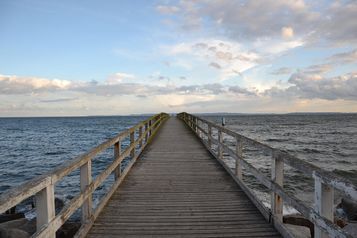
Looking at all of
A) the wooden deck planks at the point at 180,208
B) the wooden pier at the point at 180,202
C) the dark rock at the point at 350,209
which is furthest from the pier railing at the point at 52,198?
the dark rock at the point at 350,209

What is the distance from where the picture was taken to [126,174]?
724 centimetres

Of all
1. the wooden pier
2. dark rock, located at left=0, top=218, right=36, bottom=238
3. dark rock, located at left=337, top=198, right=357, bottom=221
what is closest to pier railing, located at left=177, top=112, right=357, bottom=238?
the wooden pier

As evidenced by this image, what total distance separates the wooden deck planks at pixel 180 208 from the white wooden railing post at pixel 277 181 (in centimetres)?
22

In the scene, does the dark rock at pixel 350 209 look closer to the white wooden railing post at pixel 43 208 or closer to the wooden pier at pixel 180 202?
the wooden pier at pixel 180 202

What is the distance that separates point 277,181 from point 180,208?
1.70 metres

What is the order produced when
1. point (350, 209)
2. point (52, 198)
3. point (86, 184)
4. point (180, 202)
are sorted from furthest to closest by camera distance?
point (350, 209) < point (180, 202) < point (86, 184) < point (52, 198)

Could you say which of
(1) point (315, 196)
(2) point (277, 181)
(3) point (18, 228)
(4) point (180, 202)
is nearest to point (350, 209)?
(4) point (180, 202)

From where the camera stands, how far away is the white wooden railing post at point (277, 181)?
393 cm

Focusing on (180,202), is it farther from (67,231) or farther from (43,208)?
(67,231)

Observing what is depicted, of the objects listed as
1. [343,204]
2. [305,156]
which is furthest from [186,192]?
[305,156]

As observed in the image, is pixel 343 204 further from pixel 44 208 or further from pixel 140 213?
pixel 44 208

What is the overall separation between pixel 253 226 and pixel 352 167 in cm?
1819

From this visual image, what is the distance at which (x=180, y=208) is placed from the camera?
16.1ft

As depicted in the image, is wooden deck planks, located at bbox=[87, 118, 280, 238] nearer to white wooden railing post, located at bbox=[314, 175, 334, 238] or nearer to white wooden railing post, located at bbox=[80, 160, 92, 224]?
white wooden railing post, located at bbox=[80, 160, 92, 224]
